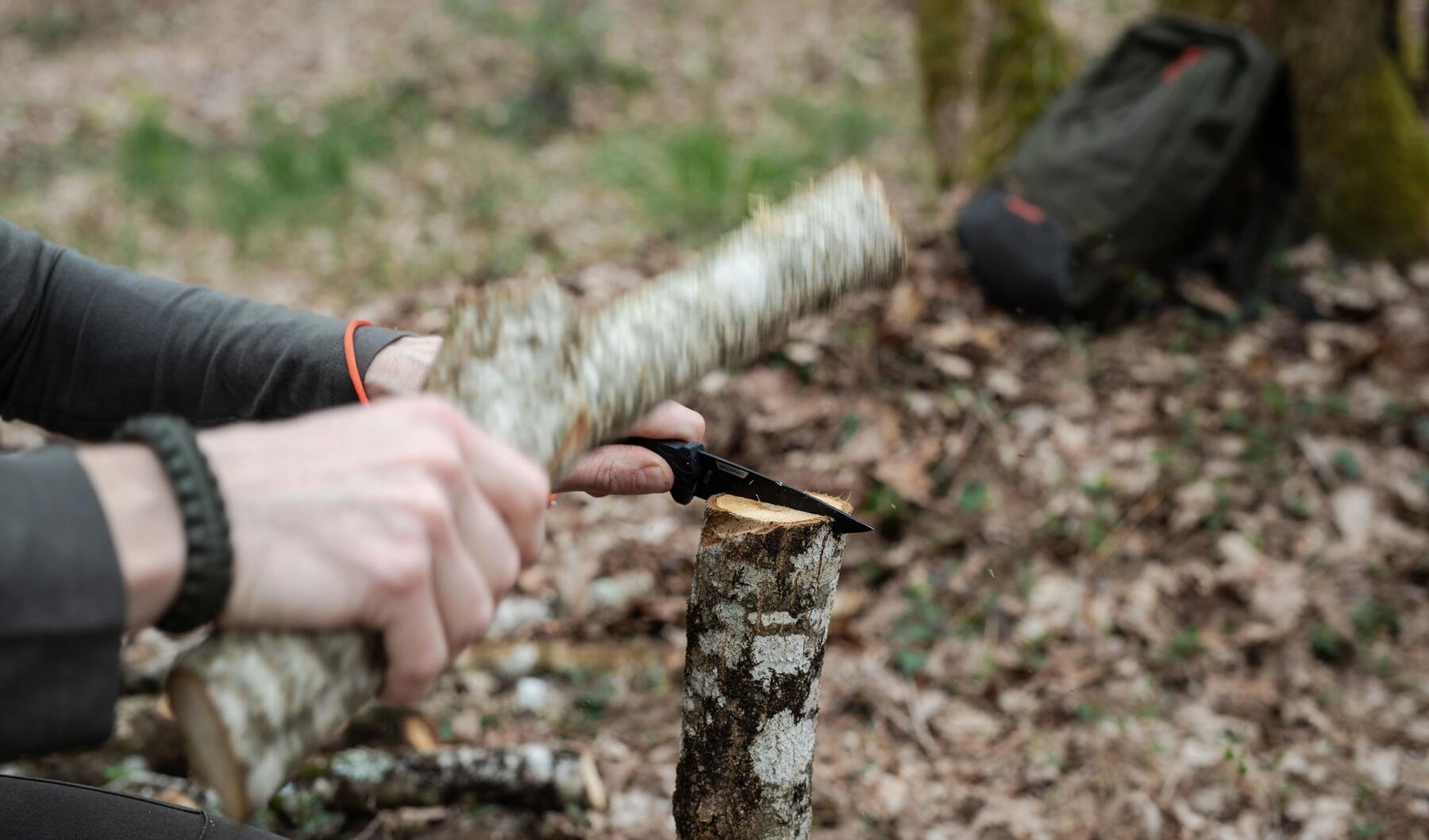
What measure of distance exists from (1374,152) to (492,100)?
20.3 feet

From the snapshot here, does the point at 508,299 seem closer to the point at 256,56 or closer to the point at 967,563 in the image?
Result: the point at 967,563

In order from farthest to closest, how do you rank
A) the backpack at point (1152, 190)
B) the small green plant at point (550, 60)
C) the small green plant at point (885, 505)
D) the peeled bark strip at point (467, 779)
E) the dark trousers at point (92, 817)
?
1. the small green plant at point (550, 60)
2. the backpack at point (1152, 190)
3. the small green plant at point (885, 505)
4. the peeled bark strip at point (467, 779)
5. the dark trousers at point (92, 817)

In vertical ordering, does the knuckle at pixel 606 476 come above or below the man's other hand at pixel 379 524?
below

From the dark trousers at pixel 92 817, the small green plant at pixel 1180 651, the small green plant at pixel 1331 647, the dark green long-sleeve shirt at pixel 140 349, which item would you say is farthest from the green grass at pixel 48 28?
the small green plant at pixel 1331 647

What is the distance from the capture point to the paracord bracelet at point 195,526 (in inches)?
32.5

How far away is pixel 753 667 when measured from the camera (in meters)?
1.58

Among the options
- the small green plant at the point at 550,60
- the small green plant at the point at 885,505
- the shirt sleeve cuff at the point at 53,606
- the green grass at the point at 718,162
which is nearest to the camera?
the shirt sleeve cuff at the point at 53,606

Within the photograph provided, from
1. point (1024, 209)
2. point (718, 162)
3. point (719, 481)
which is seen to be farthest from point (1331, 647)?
point (718, 162)

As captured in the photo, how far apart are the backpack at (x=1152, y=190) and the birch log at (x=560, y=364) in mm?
2750

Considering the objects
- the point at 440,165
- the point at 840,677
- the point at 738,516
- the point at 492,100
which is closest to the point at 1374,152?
the point at 840,677

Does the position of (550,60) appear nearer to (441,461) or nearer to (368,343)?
(368,343)

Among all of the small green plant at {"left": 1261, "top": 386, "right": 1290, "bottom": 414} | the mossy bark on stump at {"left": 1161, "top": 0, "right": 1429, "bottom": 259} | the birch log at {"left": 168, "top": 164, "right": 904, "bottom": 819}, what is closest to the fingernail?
the birch log at {"left": 168, "top": 164, "right": 904, "bottom": 819}

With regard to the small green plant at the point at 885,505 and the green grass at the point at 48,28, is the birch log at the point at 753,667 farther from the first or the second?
the green grass at the point at 48,28

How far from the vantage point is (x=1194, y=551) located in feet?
10.8
